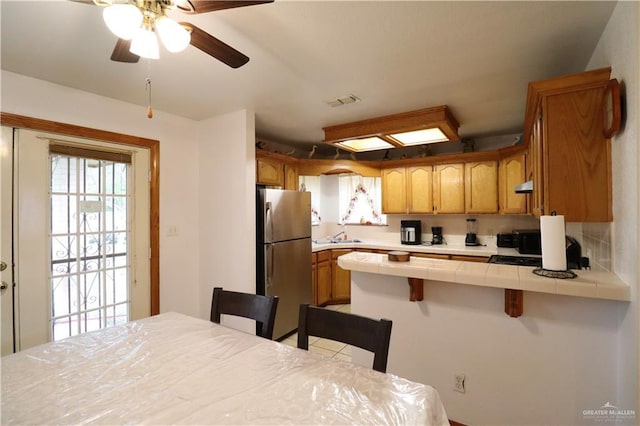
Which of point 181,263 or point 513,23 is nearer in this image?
point 513,23

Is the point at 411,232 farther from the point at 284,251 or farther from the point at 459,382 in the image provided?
the point at 459,382

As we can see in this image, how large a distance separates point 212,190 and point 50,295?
1.53 metres

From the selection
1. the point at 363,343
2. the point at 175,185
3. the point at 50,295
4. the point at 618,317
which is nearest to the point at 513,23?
the point at 618,317

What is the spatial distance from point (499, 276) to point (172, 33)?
1936 mm

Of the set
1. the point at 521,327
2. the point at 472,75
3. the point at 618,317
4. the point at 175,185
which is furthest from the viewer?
the point at 175,185

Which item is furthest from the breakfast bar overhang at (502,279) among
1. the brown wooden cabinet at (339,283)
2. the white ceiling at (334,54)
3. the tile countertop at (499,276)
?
the brown wooden cabinet at (339,283)

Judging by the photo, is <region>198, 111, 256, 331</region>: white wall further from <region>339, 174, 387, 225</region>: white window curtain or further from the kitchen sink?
<region>339, 174, 387, 225</region>: white window curtain

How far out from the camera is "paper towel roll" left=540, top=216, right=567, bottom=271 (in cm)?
151

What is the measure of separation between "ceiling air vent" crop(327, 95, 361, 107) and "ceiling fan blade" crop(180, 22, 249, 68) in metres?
1.29

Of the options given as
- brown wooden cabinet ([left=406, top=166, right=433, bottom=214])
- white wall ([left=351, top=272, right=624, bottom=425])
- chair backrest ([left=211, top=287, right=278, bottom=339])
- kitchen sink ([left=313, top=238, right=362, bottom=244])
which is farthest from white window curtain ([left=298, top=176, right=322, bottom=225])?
chair backrest ([left=211, top=287, right=278, bottom=339])

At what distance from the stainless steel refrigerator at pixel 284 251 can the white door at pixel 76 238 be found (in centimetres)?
110

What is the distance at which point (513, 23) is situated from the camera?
1542mm

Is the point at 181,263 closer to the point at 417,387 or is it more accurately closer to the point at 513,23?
the point at 417,387

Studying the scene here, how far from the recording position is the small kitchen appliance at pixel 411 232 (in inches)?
170
